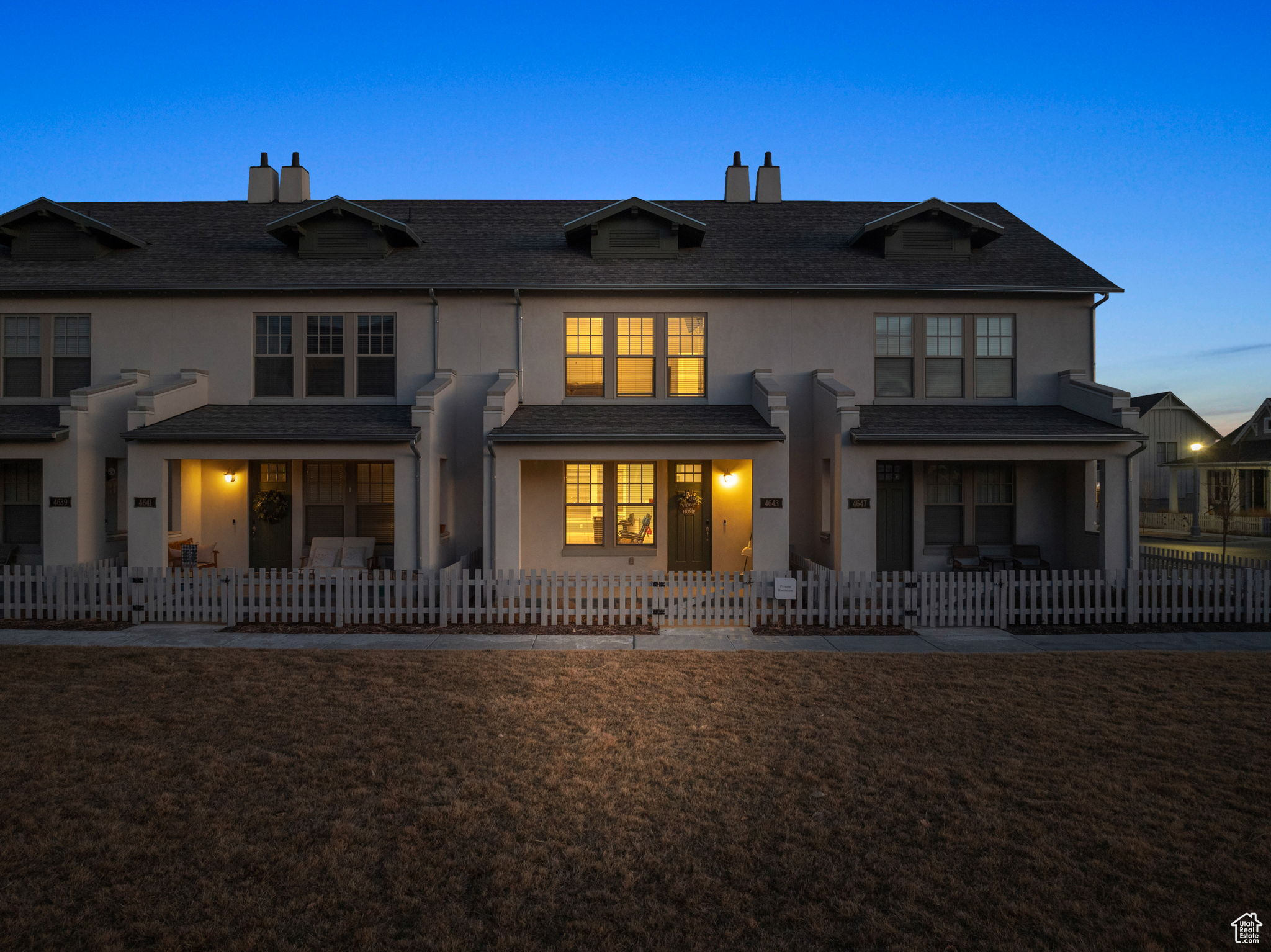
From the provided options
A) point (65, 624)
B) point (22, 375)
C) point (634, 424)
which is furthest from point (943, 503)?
point (22, 375)

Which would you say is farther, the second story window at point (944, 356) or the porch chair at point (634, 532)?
the second story window at point (944, 356)

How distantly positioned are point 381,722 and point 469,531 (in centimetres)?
832

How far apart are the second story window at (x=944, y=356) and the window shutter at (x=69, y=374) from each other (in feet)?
60.9

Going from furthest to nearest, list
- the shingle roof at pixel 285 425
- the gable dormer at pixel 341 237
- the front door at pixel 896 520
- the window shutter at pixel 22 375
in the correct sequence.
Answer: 1. the gable dormer at pixel 341 237
2. the front door at pixel 896 520
3. the window shutter at pixel 22 375
4. the shingle roof at pixel 285 425

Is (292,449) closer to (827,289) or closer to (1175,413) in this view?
(827,289)

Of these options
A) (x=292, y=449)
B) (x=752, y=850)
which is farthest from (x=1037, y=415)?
(x=292, y=449)

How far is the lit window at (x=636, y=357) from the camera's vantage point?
52.1ft

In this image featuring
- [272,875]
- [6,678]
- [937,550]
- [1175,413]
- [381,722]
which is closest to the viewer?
[272,875]

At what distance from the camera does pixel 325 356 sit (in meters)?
15.8

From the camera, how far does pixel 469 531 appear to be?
15.5m

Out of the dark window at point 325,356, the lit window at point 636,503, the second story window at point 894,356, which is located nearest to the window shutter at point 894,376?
the second story window at point 894,356

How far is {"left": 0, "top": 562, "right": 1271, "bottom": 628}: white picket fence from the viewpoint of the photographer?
39.9 ft

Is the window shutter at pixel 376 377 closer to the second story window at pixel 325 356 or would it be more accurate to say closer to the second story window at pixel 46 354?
the second story window at pixel 325 356

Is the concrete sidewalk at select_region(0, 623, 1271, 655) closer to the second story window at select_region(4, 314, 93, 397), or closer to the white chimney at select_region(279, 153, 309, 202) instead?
the second story window at select_region(4, 314, 93, 397)
